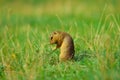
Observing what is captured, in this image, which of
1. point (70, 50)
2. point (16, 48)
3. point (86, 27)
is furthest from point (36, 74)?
point (86, 27)

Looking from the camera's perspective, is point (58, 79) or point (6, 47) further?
point (6, 47)

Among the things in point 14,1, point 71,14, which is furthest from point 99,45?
point 14,1

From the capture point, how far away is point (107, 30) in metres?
10.2

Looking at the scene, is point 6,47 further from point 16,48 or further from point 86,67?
point 86,67

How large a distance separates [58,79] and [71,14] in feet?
37.2

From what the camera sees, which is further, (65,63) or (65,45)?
(65,45)

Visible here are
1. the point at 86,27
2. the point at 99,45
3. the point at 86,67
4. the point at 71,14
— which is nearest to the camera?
the point at 86,67

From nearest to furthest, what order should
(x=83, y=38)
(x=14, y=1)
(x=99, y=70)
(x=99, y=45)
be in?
(x=99, y=70) < (x=99, y=45) < (x=83, y=38) < (x=14, y=1)

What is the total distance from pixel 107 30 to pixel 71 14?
943cm

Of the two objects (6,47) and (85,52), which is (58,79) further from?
(6,47)

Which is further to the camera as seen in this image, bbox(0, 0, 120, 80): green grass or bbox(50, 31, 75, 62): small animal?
bbox(50, 31, 75, 62): small animal

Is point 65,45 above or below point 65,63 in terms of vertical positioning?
above

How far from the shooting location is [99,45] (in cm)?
919

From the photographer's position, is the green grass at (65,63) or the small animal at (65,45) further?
the small animal at (65,45)
